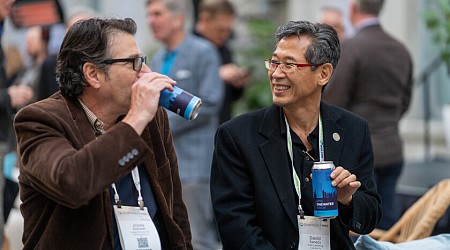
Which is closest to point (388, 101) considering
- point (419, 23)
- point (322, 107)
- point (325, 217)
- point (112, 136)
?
point (322, 107)

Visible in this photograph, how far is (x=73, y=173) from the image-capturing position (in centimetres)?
329

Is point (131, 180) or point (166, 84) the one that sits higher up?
point (166, 84)

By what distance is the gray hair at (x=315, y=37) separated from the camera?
13.0 ft

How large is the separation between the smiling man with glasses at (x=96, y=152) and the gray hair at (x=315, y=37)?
662 mm

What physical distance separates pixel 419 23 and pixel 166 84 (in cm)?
919

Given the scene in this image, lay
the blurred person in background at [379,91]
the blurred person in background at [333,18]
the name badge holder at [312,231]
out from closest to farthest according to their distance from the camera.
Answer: the name badge holder at [312,231] < the blurred person in background at [379,91] < the blurred person in background at [333,18]

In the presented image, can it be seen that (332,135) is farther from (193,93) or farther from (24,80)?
(24,80)

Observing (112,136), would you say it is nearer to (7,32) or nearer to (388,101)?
(388,101)

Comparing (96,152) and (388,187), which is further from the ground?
(96,152)

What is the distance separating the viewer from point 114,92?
365 centimetres

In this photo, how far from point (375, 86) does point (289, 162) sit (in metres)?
3.00

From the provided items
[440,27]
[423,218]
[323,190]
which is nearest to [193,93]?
[423,218]

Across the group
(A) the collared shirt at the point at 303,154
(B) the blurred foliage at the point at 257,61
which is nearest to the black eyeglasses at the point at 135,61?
(A) the collared shirt at the point at 303,154

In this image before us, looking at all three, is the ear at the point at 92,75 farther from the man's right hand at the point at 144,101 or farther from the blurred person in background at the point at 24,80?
the blurred person in background at the point at 24,80
